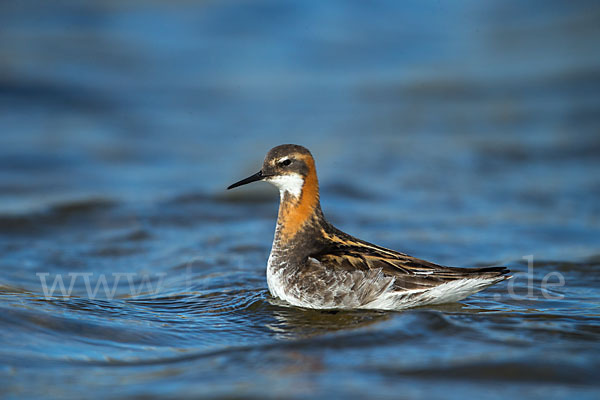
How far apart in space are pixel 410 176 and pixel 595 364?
754cm

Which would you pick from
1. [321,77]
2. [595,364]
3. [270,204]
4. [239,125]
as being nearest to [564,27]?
[321,77]

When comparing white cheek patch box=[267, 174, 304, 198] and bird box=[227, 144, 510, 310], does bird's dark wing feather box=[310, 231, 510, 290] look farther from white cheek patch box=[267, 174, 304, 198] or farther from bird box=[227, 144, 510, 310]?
white cheek patch box=[267, 174, 304, 198]

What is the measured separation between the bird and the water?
15 centimetres

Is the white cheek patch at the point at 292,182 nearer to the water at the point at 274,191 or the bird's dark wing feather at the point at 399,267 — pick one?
the bird's dark wing feather at the point at 399,267

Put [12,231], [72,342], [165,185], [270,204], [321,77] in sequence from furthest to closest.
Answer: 1. [321,77]
2. [165,185]
3. [270,204]
4. [12,231]
5. [72,342]

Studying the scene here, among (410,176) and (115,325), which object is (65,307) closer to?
(115,325)

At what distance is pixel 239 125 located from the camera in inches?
634

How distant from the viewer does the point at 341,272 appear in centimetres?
643

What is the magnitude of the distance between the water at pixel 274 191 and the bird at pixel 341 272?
15 cm

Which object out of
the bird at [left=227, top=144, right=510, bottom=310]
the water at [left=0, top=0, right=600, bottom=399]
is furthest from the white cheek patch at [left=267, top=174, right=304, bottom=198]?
the water at [left=0, top=0, right=600, bottom=399]

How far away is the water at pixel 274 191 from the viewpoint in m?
5.27

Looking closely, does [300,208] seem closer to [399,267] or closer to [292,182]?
[292,182]

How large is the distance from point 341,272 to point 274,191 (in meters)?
5.49

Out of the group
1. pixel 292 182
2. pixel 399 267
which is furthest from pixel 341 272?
pixel 292 182
